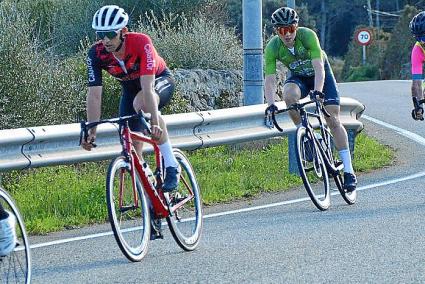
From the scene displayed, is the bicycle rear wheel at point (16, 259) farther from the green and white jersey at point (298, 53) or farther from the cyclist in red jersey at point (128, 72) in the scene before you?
the green and white jersey at point (298, 53)

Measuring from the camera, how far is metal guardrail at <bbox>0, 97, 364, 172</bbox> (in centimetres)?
999

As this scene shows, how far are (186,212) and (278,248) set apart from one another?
84 centimetres

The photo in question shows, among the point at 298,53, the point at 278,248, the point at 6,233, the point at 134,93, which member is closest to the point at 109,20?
the point at 134,93

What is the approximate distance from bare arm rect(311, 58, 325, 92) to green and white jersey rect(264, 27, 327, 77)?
0.06 metres

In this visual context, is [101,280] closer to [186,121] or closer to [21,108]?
[186,121]

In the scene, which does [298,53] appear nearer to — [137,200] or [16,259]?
[137,200]

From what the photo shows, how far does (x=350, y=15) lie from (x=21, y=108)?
7863 centimetres

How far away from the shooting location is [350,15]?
9119 cm

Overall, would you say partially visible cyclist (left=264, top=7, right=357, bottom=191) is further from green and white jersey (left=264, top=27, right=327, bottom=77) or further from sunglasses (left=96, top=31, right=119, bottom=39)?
sunglasses (left=96, top=31, right=119, bottom=39)

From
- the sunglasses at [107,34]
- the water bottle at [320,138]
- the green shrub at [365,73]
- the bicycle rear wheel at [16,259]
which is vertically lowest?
the green shrub at [365,73]

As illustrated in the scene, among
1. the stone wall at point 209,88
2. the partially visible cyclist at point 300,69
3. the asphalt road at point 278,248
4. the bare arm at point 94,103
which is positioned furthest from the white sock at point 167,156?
the stone wall at point 209,88

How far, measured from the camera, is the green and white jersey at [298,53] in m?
10.7

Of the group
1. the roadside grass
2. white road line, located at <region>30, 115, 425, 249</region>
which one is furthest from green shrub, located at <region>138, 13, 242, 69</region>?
white road line, located at <region>30, 115, 425, 249</region>

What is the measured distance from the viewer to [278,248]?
28.1ft
